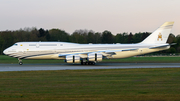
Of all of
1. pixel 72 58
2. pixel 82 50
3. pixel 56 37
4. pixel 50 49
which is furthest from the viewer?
pixel 56 37

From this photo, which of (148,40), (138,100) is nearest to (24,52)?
(148,40)

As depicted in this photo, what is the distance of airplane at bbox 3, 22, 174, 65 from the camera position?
35.8m

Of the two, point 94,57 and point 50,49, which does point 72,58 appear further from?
point 50,49

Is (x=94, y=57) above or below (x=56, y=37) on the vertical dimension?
below

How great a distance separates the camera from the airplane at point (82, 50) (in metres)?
35.8

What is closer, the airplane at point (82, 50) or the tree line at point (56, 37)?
the airplane at point (82, 50)

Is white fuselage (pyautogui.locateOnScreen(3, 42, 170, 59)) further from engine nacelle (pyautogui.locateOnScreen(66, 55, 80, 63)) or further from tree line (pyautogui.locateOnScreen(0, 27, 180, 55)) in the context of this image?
tree line (pyautogui.locateOnScreen(0, 27, 180, 55))

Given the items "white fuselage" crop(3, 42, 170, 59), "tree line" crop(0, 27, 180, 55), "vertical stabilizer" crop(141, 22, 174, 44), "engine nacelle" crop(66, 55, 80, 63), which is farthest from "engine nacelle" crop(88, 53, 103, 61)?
"tree line" crop(0, 27, 180, 55)

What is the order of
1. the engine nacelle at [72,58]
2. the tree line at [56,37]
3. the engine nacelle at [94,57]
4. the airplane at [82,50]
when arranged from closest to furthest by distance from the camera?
the engine nacelle at [72,58] < the engine nacelle at [94,57] < the airplane at [82,50] < the tree line at [56,37]

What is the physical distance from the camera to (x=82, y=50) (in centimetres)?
3703

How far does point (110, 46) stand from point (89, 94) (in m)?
27.0

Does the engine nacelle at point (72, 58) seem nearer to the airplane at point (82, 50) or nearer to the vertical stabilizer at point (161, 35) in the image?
the airplane at point (82, 50)

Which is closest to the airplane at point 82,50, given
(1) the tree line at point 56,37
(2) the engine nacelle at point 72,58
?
(2) the engine nacelle at point 72,58

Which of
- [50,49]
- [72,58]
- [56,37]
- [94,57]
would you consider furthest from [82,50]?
[56,37]
